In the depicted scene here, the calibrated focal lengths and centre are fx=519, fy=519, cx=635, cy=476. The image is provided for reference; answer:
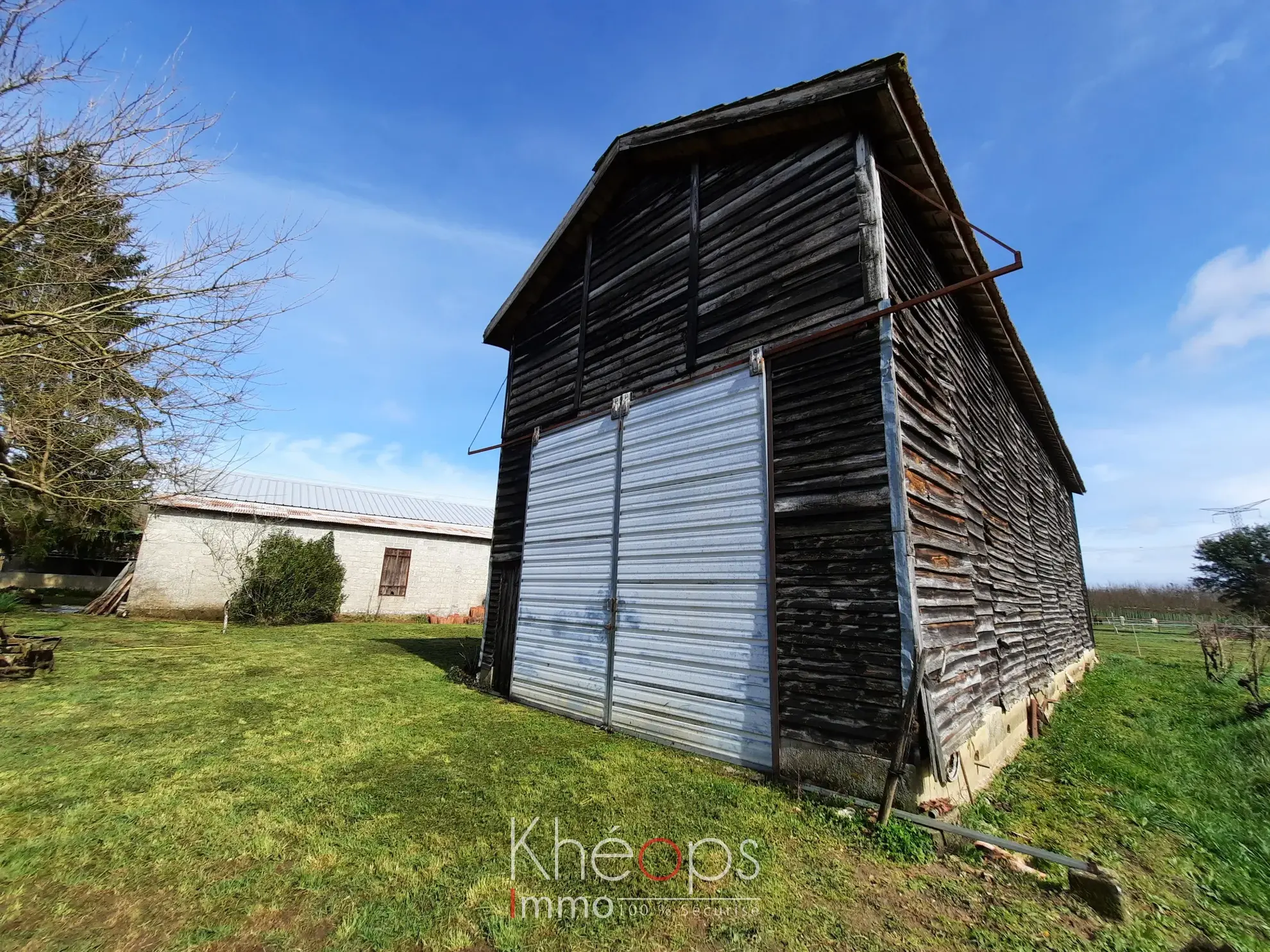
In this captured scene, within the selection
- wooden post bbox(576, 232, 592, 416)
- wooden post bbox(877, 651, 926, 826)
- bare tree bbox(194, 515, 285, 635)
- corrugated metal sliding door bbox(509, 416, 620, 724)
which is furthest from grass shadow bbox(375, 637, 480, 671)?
wooden post bbox(877, 651, 926, 826)

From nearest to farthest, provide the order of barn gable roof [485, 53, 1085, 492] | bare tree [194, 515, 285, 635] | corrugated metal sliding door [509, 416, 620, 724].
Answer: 1. barn gable roof [485, 53, 1085, 492]
2. corrugated metal sliding door [509, 416, 620, 724]
3. bare tree [194, 515, 285, 635]

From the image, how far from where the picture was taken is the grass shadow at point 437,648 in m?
13.0

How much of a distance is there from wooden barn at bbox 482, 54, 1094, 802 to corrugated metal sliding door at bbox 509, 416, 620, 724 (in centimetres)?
5

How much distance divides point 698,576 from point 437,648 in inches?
443

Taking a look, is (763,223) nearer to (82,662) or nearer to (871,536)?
(871,536)

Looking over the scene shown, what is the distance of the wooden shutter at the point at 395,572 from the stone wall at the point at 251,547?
7.1 inches

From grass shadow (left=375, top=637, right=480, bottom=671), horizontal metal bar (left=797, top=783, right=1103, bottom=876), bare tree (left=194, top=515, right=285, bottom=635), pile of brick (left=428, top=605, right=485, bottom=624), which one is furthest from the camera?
pile of brick (left=428, top=605, right=485, bottom=624)

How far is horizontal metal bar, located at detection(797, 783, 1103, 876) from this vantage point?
388 cm

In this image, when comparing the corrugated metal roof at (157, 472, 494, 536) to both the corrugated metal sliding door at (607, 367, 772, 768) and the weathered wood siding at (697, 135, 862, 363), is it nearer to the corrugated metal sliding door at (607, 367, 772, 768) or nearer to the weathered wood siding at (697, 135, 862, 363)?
the corrugated metal sliding door at (607, 367, 772, 768)

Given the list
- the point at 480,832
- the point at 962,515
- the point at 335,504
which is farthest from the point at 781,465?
the point at 335,504

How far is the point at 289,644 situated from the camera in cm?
1432

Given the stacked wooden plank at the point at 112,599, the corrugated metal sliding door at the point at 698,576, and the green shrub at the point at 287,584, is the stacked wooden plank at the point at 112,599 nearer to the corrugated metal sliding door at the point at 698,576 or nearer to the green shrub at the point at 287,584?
the green shrub at the point at 287,584

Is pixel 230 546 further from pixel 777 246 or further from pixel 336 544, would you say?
pixel 777 246

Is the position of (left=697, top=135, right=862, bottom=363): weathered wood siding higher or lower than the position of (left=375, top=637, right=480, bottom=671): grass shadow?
higher
